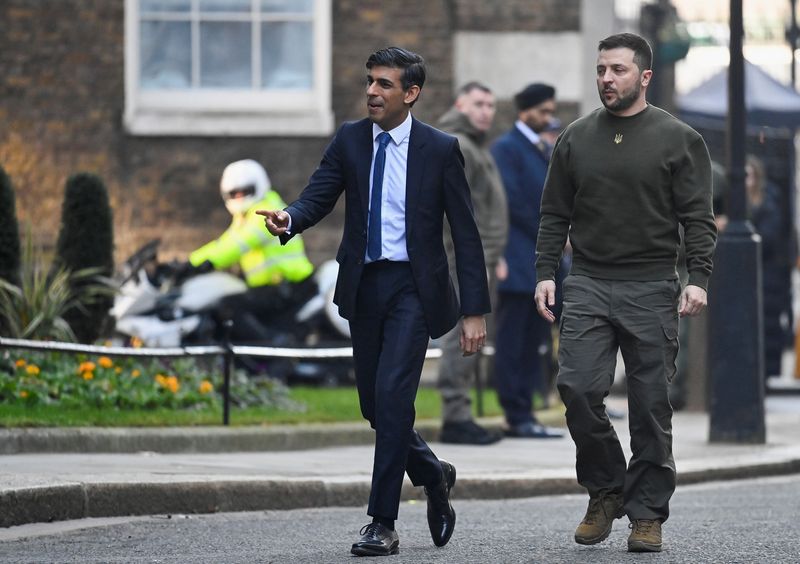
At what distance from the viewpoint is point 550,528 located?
7.77 metres

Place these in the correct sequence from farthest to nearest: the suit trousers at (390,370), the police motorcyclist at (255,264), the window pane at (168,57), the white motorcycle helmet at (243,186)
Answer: the window pane at (168,57), the white motorcycle helmet at (243,186), the police motorcyclist at (255,264), the suit trousers at (390,370)

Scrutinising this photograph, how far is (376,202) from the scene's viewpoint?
6836mm

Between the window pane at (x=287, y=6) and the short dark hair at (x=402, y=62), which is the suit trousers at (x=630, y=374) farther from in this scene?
the window pane at (x=287, y=6)

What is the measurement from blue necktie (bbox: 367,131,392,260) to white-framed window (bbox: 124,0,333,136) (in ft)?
25.8

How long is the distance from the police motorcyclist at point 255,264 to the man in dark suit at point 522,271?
2316 millimetres

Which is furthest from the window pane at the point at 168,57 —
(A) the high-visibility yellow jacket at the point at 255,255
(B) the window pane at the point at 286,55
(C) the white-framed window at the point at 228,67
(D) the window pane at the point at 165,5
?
(A) the high-visibility yellow jacket at the point at 255,255

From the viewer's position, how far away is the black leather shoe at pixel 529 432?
37.3 feet

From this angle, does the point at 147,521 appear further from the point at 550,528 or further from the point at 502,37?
the point at 502,37

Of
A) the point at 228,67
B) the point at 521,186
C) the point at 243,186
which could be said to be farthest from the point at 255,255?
the point at 521,186

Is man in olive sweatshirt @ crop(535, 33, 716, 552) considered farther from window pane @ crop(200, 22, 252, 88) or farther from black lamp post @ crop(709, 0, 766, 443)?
window pane @ crop(200, 22, 252, 88)

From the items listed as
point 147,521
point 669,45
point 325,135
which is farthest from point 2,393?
Result: point 669,45

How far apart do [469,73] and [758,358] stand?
4.56m

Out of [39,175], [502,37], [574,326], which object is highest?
[502,37]

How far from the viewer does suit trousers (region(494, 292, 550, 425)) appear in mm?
11242
